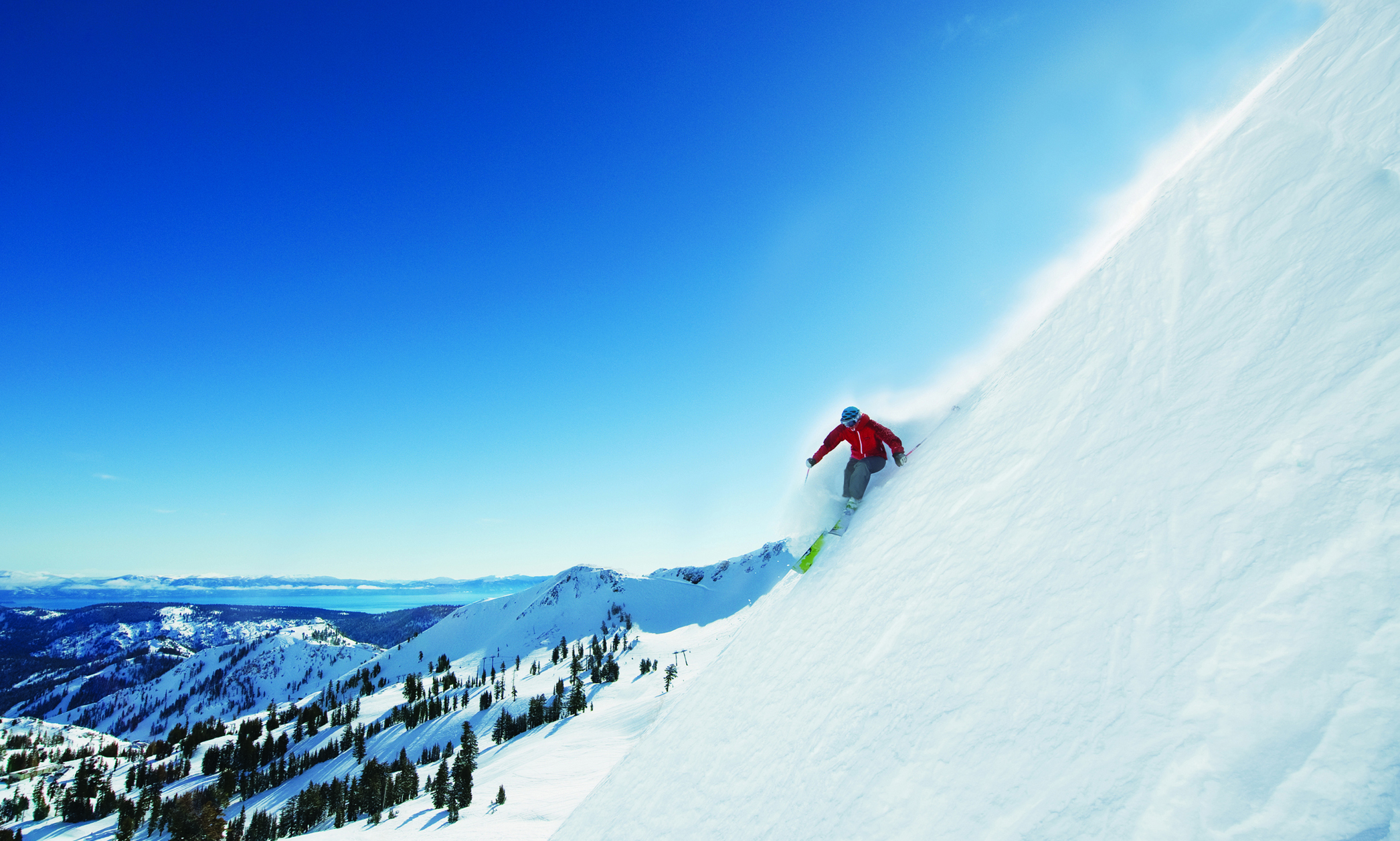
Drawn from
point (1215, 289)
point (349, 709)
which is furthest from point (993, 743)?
point (349, 709)

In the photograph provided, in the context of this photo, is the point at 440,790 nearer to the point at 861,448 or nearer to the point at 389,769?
the point at 389,769

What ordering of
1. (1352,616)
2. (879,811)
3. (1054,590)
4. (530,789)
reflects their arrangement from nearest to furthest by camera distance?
(1352,616), (879,811), (1054,590), (530,789)

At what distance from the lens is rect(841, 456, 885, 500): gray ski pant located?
9.60 m

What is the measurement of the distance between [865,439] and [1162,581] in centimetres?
651

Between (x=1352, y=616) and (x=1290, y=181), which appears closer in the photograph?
(x=1352, y=616)

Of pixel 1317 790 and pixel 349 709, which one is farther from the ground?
pixel 1317 790

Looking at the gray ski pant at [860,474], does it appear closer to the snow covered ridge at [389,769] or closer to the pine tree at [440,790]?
the snow covered ridge at [389,769]

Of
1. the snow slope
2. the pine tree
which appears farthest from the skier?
the pine tree

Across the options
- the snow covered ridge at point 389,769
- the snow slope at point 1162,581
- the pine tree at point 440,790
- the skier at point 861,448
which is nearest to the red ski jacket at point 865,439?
the skier at point 861,448

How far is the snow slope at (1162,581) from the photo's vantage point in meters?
2.39

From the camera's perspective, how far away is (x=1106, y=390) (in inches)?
210

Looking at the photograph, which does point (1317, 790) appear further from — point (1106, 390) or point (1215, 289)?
point (1215, 289)

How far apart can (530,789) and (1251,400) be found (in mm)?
87108

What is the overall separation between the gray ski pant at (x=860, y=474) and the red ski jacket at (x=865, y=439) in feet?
0.25
